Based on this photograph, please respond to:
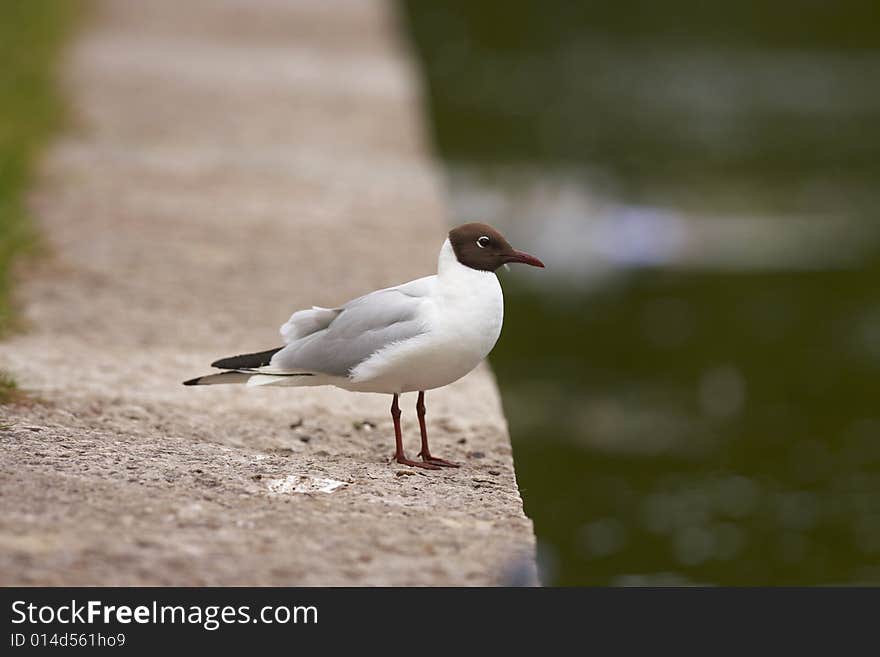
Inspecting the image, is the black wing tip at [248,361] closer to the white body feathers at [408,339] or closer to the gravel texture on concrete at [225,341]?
the white body feathers at [408,339]

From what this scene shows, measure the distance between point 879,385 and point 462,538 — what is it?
3.32m

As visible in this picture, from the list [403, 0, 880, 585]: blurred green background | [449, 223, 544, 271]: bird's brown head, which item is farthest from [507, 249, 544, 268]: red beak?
[403, 0, 880, 585]: blurred green background

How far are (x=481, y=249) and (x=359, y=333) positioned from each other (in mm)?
285

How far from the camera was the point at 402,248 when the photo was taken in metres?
5.11

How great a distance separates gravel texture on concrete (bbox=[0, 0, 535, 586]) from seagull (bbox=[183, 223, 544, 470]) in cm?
17

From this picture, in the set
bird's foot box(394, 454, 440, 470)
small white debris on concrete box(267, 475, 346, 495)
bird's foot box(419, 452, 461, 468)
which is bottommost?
small white debris on concrete box(267, 475, 346, 495)

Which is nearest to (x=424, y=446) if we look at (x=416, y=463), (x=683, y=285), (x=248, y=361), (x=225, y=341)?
(x=416, y=463)

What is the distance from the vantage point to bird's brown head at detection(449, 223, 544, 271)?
289 centimetres

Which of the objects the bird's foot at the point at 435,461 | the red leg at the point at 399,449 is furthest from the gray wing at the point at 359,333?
the bird's foot at the point at 435,461

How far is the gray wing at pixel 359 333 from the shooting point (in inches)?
112

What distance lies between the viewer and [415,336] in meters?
2.82

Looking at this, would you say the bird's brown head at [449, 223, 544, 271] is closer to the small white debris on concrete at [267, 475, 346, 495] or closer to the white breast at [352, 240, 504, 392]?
the white breast at [352, 240, 504, 392]

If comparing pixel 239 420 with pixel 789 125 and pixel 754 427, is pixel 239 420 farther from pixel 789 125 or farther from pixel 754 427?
pixel 789 125

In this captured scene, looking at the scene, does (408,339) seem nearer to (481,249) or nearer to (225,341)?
(481,249)
